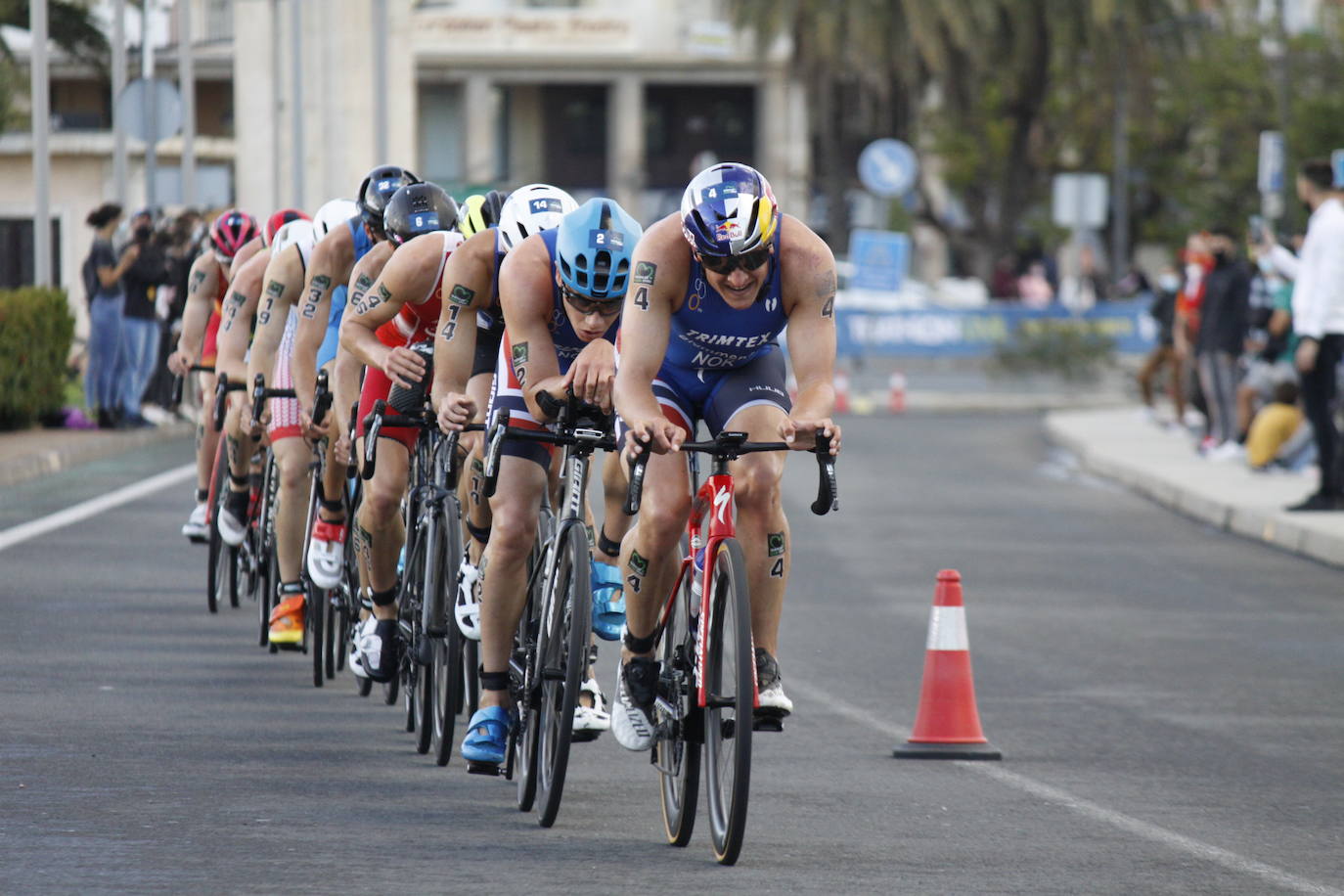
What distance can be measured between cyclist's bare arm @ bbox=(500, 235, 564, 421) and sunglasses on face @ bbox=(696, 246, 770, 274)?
0.83 meters

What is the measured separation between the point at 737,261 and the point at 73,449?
15277 mm

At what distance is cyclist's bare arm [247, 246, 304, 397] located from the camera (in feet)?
35.4

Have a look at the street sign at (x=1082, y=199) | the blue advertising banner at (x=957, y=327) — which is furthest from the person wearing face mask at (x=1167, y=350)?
the street sign at (x=1082, y=199)

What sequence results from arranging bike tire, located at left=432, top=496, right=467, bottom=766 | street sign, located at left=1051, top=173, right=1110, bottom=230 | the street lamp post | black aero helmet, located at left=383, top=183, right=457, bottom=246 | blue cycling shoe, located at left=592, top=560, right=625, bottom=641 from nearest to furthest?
bike tire, located at left=432, top=496, right=467, bottom=766 < blue cycling shoe, located at left=592, top=560, right=625, bottom=641 < black aero helmet, located at left=383, top=183, right=457, bottom=246 < the street lamp post < street sign, located at left=1051, top=173, right=1110, bottom=230

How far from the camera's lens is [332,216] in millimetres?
10500

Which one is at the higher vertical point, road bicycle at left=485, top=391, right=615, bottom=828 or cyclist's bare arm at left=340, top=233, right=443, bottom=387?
cyclist's bare arm at left=340, top=233, right=443, bottom=387

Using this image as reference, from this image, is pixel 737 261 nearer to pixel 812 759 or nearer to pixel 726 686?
pixel 726 686

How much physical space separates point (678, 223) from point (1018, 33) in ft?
142

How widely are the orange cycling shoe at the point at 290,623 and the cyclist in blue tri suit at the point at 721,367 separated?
356 centimetres

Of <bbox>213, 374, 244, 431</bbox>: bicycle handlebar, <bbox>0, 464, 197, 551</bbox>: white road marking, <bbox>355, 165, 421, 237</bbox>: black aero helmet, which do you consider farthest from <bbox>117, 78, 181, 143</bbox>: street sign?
<bbox>355, 165, 421, 237</bbox>: black aero helmet

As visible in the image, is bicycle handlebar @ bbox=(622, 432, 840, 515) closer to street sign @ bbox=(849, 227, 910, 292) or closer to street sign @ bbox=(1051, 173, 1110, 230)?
street sign @ bbox=(849, 227, 910, 292)

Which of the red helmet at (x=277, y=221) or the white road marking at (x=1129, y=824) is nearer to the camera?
the white road marking at (x=1129, y=824)

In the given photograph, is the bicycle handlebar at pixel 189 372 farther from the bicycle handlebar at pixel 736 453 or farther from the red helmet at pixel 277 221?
the bicycle handlebar at pixel 736 453

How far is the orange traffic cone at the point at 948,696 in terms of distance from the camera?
8.66m
